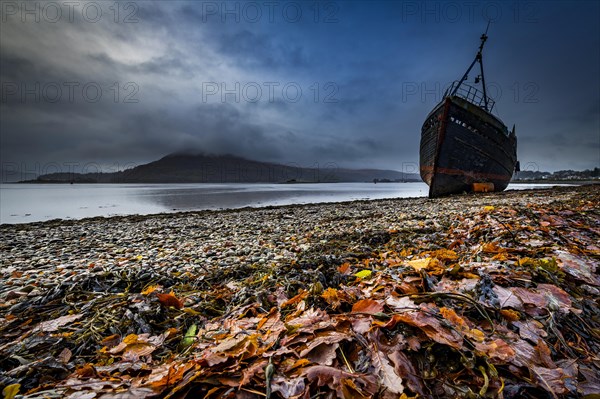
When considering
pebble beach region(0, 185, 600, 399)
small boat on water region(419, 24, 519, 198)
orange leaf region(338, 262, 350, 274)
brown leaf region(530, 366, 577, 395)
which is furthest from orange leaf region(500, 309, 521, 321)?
small boat on water region(419, 24, 519, 198)

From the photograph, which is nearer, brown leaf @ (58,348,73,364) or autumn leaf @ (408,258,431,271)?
brown leaf @ (58,348,73,364)

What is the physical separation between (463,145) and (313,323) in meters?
18.7

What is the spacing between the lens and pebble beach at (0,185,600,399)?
4.69ft

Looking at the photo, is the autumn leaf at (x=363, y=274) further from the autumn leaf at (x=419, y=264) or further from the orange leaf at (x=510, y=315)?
the orange leaf at (x=510, y=315)

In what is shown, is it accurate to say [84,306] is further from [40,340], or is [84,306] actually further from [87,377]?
[87,377]

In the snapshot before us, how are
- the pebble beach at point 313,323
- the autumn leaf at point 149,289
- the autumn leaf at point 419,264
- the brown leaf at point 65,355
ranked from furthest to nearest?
the autumn leaf at point 149,289
the autumn leaf at point 419,264
the brown leaf at point 65,355
the pebble beach at point 313,323

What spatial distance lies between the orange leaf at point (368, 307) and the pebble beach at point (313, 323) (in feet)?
0.04

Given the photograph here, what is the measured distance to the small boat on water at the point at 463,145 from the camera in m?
16.2

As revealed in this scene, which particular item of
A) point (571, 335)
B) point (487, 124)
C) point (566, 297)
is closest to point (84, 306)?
point (571, 335)

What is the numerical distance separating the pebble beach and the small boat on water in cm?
1316

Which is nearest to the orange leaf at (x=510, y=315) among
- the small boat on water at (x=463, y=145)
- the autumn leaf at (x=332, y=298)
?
the autumn leaf at (x=332, y=298)

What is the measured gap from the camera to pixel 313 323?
2.01 metres

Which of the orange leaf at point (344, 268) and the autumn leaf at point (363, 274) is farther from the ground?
the autumn leaf at point (363, 274)

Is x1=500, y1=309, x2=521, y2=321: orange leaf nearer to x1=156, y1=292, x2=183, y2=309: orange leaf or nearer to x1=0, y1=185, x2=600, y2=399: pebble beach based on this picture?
x1=0, y1=185, x2=600, y2=399: pebble beach
